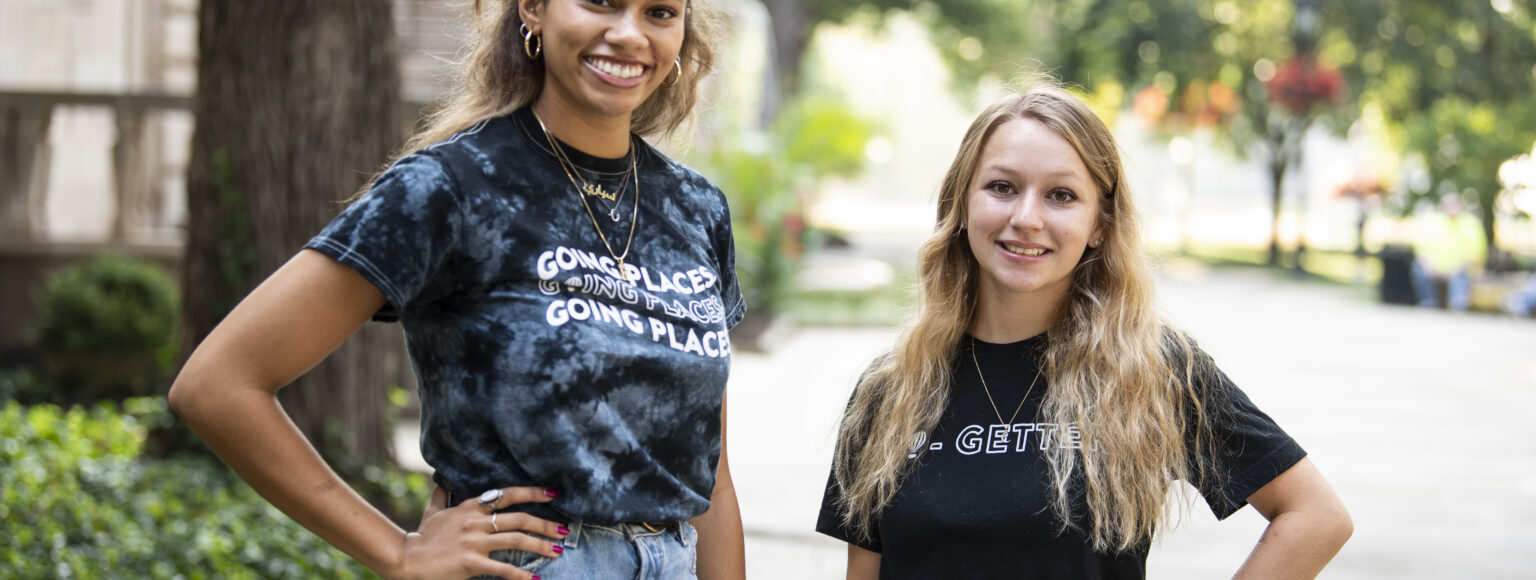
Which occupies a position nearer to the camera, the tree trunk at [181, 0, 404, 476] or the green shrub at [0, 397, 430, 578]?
the green shrub at [0, 397, 430, 578]

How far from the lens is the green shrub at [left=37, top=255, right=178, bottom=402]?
8492 mm

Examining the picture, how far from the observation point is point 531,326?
1923 mm

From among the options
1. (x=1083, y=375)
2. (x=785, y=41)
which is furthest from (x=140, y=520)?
(x=785, y=41)

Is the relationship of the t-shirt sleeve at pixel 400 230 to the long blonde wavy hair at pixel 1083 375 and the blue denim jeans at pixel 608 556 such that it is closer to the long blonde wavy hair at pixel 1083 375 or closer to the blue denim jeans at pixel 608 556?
the blue denim jeans at pixel 608 556

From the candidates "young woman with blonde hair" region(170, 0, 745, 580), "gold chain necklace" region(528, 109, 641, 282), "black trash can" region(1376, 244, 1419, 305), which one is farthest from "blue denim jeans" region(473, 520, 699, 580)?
"black trash can" region(1376, 244, 1419, 305)

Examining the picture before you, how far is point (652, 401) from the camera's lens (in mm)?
2020

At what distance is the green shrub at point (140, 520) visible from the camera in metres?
4.64

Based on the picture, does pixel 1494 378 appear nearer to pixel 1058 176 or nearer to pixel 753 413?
pixel 753 413

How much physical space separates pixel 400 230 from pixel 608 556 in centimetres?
58

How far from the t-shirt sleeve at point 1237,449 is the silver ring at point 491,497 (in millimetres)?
1150

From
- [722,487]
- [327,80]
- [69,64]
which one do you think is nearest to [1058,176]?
[722,487]

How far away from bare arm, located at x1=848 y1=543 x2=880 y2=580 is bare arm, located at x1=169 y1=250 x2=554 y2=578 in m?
0.73

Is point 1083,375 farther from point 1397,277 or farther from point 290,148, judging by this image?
point 1397,277

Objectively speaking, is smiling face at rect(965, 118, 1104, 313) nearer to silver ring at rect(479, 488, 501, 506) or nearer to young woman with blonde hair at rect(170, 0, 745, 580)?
young woman with blonde hair at rect(170, 0, 745, 580)
